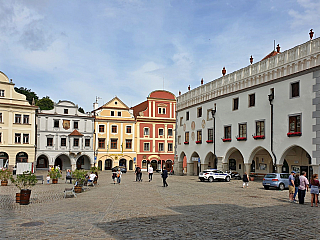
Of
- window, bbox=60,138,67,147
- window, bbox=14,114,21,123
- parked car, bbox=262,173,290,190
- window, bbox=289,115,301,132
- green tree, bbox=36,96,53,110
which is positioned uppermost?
green tree, bbox=36,96,53,110

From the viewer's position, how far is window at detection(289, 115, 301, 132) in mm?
29297

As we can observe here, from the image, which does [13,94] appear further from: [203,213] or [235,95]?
[203,213]

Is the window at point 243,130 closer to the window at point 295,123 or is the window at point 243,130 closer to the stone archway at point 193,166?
the window at point 295,123

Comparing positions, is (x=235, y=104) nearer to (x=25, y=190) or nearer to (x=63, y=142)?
(x=25, y=190)

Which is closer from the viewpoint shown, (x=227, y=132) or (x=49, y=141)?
(x=227, y=132)

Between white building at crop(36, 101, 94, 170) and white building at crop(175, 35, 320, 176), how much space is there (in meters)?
20.3

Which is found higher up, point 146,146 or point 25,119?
point 25,119

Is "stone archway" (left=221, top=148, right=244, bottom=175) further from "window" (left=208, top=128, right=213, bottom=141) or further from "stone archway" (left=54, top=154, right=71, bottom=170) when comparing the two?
"stone archway" (left=54, top=154, right=71, bottom=170)

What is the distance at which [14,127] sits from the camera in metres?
52.5

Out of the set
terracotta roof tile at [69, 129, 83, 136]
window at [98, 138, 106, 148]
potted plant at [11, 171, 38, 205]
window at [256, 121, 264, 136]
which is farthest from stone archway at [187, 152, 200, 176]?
potted plant at [11, 171, 38, 205]

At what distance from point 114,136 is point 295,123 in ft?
127

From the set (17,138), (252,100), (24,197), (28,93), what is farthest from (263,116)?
(28,93)

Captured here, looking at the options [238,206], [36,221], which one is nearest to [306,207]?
[238,206]

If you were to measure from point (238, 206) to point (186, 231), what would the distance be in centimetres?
660
